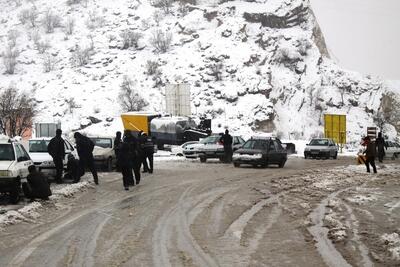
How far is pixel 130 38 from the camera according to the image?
3723 inches

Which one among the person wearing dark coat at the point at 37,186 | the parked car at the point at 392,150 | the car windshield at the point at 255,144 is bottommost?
the parked car at the point at 392,150

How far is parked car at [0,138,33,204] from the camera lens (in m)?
13.6

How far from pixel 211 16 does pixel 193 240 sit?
91.0 meters

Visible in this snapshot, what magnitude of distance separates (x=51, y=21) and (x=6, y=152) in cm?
9293

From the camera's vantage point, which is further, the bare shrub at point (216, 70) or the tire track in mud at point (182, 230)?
the bare shrub at point (216, 70)

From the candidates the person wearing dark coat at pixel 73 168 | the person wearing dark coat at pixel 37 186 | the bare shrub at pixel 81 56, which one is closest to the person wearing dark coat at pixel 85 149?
the person wearing dark coat at pixel 73 168

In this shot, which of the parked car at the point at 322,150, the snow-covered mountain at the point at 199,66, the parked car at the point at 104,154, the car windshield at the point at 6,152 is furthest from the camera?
the snow-covered mountain at the point at 199,66

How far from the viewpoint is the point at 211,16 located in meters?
97.4

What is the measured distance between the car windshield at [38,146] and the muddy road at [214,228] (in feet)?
13.3

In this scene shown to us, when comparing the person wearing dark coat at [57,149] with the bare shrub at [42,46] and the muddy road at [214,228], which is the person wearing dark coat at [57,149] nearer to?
the muddy road at [214,228]

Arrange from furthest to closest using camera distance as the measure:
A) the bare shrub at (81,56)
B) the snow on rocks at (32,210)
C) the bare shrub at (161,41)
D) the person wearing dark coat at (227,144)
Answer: the bare shrub at (161,41)
the bare shrub at (81,56)
the person wearing dark coat at (227,144)
the snow on rocks at (32,210)

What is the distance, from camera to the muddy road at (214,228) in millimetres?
7879

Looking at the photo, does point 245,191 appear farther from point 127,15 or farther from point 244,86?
point 127,15

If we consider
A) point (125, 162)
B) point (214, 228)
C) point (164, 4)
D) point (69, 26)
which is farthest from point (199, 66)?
point (214, 228)
